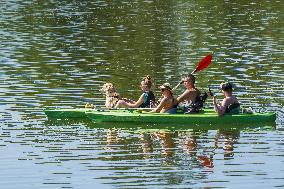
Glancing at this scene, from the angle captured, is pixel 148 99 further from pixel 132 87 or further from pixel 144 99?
pixel 132 87

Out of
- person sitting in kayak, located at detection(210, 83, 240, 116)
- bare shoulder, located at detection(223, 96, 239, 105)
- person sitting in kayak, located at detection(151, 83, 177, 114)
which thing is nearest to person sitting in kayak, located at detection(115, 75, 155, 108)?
person sitting in kayak, located at detection(151, 83, 177, 114)

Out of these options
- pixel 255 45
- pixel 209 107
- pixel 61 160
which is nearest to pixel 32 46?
pixel 255 45

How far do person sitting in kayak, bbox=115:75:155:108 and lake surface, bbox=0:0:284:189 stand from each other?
1.54 m

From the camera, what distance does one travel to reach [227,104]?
33969 millimetres

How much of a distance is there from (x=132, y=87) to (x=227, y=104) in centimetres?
854

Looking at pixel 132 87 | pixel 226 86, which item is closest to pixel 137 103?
pixel 226 86

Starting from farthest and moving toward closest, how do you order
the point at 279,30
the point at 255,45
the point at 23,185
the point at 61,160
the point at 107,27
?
the point at 107,27 → the point at 279,30 → the point at 255,45 → the point at 61,160 → the point at 23,185

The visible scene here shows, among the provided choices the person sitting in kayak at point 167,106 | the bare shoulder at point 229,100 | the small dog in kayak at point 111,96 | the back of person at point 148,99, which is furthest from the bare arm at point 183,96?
the small dog in kayak at point 111,96

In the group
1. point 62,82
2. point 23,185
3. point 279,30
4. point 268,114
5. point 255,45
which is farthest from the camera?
point 279,30

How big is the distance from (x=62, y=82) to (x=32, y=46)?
14.6 meters

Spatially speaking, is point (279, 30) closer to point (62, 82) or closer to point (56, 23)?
point (56, 23)

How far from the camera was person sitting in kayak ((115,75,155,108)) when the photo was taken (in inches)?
1380

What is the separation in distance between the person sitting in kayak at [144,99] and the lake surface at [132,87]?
154cm

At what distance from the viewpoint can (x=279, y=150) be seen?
2891cm
